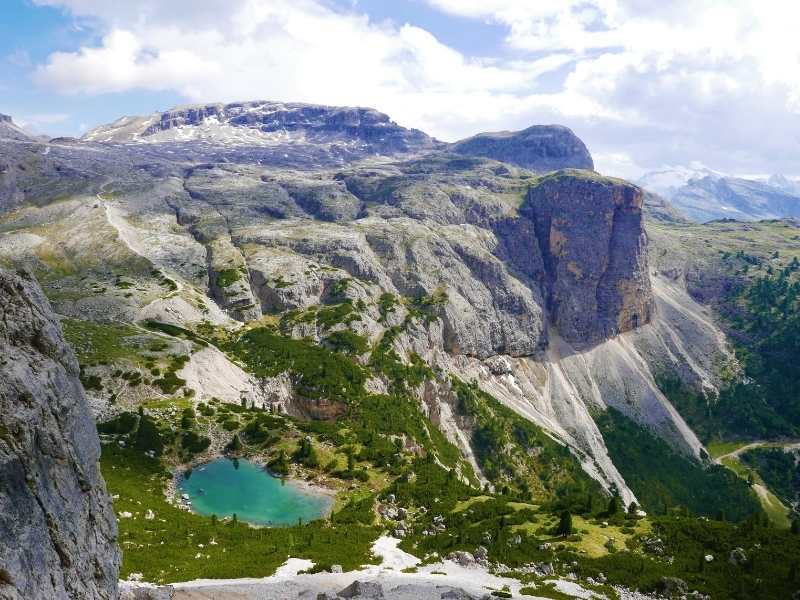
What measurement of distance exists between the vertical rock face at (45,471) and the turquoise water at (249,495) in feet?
105

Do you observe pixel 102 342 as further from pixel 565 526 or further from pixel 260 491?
pixel 565 526

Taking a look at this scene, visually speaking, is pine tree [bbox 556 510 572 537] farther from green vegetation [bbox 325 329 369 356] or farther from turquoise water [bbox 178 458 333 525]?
green vegetation [bbox 325 329 369 356]

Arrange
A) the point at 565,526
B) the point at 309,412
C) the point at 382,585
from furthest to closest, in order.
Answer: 1. the point at 309,412
2. the point at 565,526
3. the point at 382,585

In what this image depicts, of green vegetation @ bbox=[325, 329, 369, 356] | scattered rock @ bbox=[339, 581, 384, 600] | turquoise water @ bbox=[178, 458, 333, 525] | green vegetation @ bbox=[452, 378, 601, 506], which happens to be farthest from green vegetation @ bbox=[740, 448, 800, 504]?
scattered rock @ bbox=[339, 581, 384, 600]

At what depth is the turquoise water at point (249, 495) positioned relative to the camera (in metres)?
57.7

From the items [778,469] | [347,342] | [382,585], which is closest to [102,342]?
[347,342]

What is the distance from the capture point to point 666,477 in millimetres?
176125

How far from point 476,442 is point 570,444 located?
46.4 meters

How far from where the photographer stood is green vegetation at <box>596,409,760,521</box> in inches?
6535

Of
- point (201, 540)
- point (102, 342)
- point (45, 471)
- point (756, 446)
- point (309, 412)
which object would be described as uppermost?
point (45, 471)

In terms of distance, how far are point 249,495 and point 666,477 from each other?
16289 centimetres

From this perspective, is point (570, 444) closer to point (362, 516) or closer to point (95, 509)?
point (362, 516)

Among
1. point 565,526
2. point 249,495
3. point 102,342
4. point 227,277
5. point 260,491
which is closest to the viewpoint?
point 565,526

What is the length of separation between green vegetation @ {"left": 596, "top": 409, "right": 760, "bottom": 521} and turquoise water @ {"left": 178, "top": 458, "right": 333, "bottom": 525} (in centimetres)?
13729
